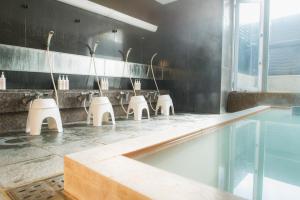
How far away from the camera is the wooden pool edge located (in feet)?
2.47

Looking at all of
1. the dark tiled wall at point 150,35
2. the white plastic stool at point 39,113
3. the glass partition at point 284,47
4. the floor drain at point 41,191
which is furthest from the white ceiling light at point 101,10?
the glass partition at point 284,47

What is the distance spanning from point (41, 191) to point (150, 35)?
17.0 feet

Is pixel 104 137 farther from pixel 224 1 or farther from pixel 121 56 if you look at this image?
pixel 224 1

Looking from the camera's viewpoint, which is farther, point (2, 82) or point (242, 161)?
point (2, 82)

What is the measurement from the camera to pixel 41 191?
3.96 feet

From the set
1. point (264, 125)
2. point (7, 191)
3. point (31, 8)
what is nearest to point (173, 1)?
point (31, 8)

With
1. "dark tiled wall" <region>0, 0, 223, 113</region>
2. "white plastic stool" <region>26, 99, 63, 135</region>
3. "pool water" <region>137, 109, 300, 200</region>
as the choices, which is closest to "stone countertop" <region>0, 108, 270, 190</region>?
"white plastic stool" <region>26, 99, 63, 135</region>

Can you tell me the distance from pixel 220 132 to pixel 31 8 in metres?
3.43

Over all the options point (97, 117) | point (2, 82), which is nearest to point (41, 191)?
point (97, 117)

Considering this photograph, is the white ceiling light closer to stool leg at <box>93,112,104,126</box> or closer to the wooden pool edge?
stool leg at <box>93,112,104,126</box>

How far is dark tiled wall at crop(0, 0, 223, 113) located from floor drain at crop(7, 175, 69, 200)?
259cm

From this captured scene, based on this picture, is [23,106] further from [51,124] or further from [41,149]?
[41,149]

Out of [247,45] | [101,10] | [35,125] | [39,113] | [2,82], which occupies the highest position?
[101,10]

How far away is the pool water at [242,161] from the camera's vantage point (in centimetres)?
110
